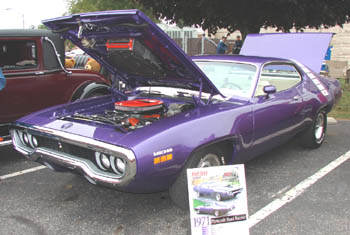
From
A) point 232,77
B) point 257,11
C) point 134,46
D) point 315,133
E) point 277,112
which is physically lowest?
point 315,133

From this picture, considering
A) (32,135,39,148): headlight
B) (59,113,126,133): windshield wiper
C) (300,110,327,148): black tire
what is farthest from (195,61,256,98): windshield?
(32,135,39,148): headlight

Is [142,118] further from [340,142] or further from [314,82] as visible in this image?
[340,142]

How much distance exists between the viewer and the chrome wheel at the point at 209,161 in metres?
3.21

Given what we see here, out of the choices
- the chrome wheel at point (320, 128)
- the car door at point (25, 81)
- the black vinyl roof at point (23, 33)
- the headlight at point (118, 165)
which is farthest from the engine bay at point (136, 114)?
the chrome wheel at point (320, 128)

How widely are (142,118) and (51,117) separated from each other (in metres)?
0.95

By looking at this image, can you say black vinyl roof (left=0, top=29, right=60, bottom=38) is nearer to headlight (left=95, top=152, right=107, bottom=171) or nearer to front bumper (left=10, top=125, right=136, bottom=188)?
front bumper (left=10, top=125, right=136, bottom=188)

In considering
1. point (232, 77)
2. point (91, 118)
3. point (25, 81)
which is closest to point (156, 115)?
point (91, 118)

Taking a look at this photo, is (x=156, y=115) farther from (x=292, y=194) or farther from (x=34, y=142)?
(x=292, y=194)

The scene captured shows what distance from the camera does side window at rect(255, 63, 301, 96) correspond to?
4.81 metres

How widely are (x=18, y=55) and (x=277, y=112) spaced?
143 inches

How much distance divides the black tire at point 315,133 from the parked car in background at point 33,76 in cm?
338

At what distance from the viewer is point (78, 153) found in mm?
3117

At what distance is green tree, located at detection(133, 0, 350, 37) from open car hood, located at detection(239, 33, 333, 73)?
62.8 inches

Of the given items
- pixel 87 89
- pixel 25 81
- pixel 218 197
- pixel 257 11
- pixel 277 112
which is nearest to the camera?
pixel 218 197
